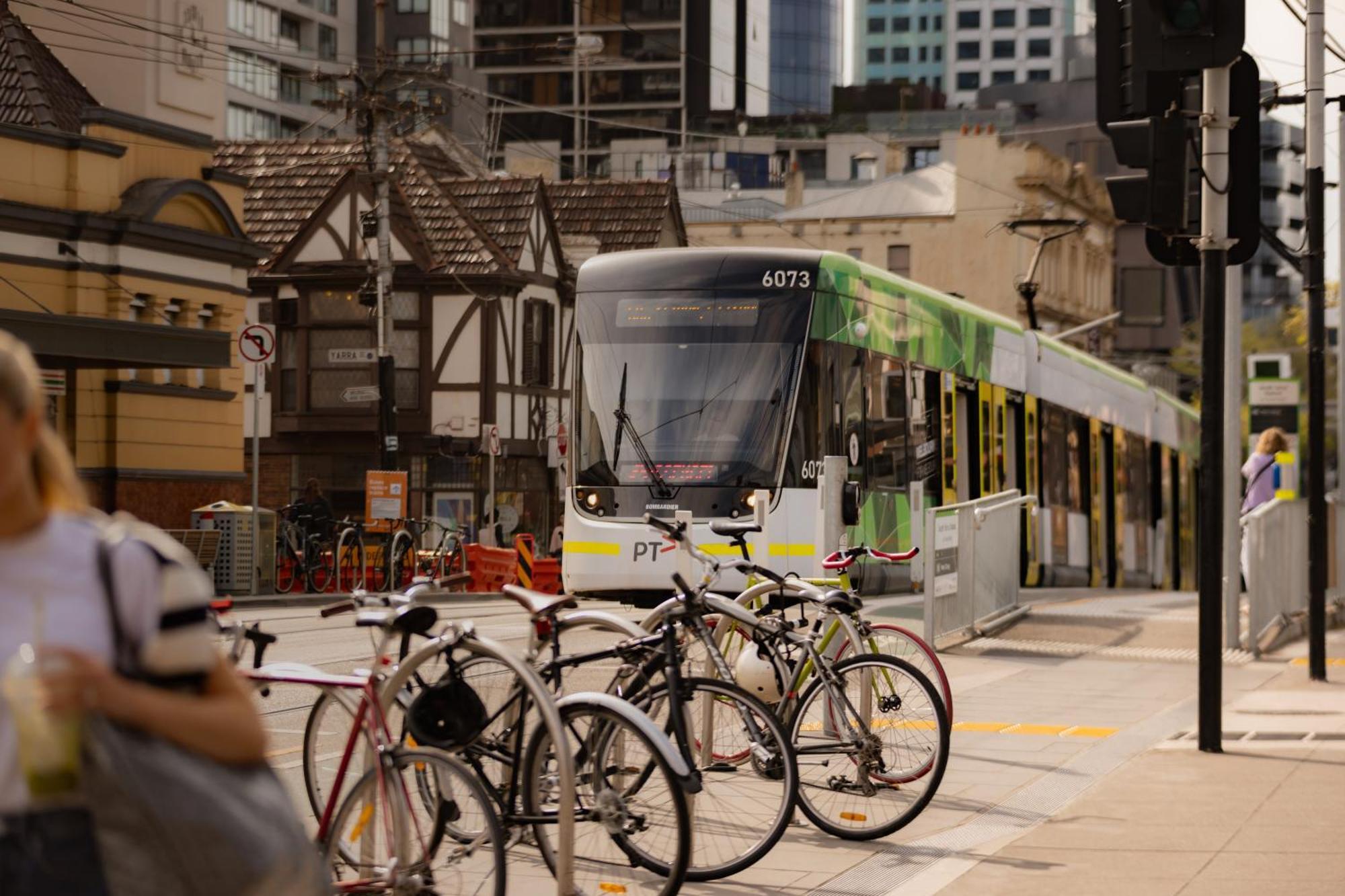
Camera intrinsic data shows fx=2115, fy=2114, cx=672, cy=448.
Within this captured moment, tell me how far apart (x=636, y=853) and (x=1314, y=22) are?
11824 millimetres

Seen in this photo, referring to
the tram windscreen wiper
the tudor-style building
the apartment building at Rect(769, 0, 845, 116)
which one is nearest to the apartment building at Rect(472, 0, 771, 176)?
the apartment building at Rect(769, 0, 845, 116)

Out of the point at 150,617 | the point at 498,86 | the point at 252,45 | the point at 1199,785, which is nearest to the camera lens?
the point at 150,617

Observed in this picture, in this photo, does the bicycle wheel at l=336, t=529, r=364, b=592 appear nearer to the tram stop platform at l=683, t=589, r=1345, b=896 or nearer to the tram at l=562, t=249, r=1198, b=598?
the tram at l=562, t=249, r=1198, b=598

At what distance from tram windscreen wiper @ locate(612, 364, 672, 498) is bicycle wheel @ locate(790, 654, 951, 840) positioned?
9.79 metres

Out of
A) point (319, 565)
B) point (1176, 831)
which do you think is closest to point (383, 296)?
point (319, 565)

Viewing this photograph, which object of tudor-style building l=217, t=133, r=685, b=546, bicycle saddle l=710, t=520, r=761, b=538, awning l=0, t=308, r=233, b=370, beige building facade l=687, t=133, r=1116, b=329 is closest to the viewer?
bicycle saddle l=710, t=520, r=761, b=538

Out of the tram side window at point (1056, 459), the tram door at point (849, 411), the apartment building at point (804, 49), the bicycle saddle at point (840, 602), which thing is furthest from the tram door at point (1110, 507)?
the apartment building at point (804, 49)

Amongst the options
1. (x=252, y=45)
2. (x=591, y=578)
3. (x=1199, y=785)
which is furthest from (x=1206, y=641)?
(x=252, y=45)

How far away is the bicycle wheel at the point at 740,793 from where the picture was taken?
292 inches

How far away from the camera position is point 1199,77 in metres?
11.3

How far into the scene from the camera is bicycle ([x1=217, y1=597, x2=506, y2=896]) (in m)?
5.88

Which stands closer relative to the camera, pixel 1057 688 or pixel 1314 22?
pixel 1057 688

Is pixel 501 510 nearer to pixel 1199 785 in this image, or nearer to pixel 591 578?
pixel 591 578

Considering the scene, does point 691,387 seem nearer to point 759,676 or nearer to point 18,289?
point 759,676
